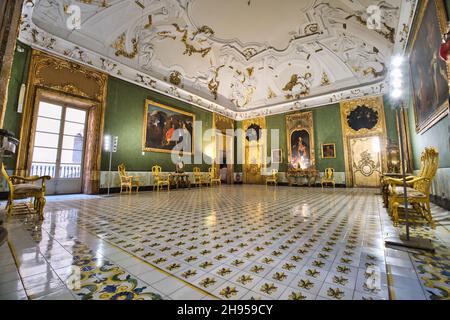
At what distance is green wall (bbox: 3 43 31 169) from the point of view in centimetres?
576

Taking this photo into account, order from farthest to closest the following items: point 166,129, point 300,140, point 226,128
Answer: point 226,128, point 300,140, point 166,129

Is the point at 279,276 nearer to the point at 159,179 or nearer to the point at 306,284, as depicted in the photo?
the point at 306,284

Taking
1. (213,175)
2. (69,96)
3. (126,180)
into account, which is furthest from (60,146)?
(213,175)

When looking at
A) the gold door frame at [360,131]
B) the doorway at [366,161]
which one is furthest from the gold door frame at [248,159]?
the doorway at [366,161]

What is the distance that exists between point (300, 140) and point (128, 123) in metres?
9.84

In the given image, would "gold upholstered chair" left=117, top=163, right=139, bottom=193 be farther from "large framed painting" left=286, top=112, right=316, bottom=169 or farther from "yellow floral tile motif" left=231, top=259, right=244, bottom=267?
"large framed painting" left=286, top=112, right=316, bottom=169

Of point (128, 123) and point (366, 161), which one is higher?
point (128, 123)

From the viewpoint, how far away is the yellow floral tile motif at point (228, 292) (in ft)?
4.43

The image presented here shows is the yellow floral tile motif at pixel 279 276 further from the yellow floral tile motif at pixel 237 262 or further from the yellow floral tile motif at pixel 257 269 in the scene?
the yellow floral tile motif at pixel 237 262

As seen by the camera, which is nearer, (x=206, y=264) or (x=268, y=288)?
(x=268, y=288)

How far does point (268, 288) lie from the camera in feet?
4.69

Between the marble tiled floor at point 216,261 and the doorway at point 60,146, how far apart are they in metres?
4.38

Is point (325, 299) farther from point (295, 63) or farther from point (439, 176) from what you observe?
point (295, 63)

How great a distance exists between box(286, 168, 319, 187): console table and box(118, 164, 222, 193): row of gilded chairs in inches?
182
